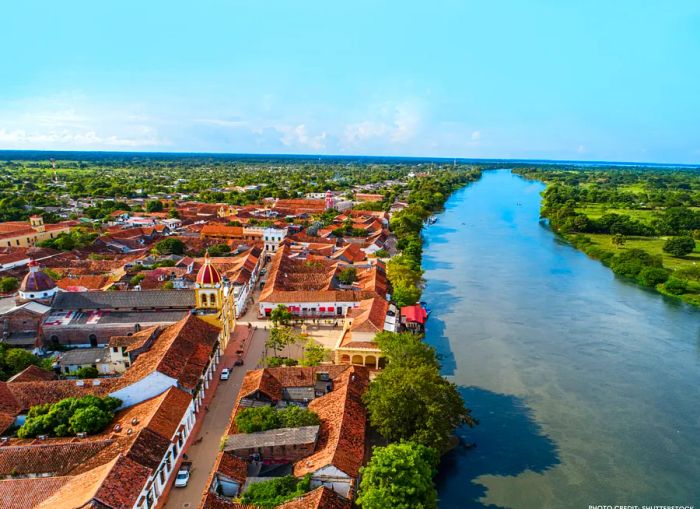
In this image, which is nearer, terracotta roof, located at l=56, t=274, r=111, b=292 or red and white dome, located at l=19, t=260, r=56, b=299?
red and white dome, located at l=19, t=260, r=56, b=299

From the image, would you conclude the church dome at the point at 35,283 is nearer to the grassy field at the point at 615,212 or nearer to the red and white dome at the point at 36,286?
the red and white dome at the point at 36,286

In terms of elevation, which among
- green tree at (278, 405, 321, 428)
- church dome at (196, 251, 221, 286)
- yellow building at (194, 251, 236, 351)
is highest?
church dome at (196, 251, 221, 286)

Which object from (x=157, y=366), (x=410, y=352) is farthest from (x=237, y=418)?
(x=410, y=352)

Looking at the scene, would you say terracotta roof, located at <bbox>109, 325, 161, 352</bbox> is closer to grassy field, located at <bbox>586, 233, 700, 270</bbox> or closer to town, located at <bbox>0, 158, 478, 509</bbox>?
town, located at <bbox>0, 158, 478, 509</bbox>

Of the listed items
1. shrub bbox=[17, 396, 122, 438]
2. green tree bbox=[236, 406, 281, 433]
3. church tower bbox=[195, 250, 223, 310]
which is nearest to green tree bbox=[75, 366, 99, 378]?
shrub bbox=[17, 396, 122, 438]

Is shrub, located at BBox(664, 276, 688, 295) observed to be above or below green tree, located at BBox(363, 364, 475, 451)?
below

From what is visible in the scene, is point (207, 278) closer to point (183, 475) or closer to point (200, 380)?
point (200, 380)

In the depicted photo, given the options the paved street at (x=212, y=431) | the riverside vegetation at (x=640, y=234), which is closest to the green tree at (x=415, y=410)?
the paved street at (x=212, y=431)

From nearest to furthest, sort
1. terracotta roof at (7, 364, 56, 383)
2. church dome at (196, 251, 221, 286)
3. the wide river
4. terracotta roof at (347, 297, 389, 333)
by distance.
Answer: the wide river < terracotta roof at (7, 364, 56, 383) < church dome at (196, 251, 221, 286) < terracotta roof at (347, 297, 389, 333)
